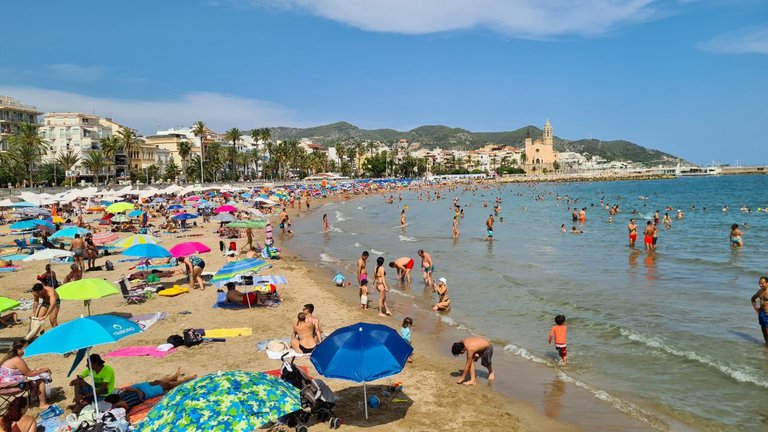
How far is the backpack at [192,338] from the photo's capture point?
9.58 m

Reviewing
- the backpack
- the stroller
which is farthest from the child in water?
the backpack

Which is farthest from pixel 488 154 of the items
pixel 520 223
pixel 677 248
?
pixel 677 248

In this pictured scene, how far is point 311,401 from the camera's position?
6.57m

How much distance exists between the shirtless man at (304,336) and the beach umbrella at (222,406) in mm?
3735

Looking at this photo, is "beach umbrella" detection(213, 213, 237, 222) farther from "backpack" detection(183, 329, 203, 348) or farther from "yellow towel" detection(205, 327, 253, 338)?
"backpack" detection(183, 329, 203, 348)

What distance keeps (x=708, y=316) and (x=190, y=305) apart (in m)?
12.6

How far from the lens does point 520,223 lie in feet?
121

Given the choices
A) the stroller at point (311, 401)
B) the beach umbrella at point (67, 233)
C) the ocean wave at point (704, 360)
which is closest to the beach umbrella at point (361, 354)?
the stroller at point (311, 401)

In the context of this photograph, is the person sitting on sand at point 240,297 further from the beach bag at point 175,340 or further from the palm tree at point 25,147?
the palm tree at point 25,147

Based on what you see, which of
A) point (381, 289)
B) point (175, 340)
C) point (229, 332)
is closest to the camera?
point (175, 340)

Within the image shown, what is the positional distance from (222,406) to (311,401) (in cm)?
222

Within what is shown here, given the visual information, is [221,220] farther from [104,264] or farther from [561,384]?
[561,384]

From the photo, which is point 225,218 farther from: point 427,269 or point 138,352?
point 138,352

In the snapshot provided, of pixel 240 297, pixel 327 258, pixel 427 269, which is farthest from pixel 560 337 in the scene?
pixel 327 258
